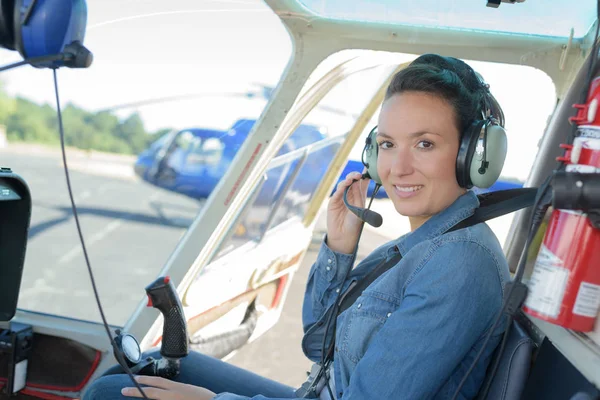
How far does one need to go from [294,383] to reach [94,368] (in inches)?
57.0

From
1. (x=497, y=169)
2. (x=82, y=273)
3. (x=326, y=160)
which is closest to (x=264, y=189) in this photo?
(x=326, y=160)

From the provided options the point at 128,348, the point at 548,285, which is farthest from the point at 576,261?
the point at 128,348

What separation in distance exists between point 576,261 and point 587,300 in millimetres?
71

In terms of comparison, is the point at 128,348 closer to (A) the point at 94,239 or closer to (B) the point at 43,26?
(B) the point at 43,26

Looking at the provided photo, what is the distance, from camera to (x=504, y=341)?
1.12 meters

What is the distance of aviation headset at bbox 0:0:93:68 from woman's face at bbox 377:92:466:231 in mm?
672

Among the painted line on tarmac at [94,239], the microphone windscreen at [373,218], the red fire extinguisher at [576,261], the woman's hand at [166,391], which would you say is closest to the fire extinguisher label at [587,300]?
the red fire extinguisher at [576,261]

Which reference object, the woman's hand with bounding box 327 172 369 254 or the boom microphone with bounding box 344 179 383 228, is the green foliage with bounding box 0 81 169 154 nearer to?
the woman's hand with bounding box 327 172 369 254

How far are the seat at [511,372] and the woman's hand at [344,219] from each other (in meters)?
0.54

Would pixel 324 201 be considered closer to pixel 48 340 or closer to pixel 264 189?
pixel 264 189

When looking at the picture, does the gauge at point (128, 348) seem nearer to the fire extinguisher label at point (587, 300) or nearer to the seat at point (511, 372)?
the seat at point (511, 372)

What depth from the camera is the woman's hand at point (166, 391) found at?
4.60 feet

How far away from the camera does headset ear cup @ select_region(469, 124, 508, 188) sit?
3.96 ft

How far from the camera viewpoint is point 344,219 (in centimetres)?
164
